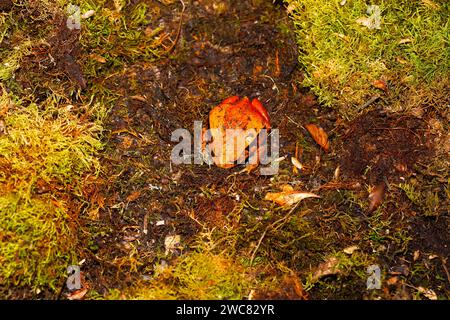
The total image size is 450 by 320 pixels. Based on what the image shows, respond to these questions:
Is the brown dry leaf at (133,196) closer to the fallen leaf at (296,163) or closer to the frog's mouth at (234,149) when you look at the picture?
the frog's mouth at (234,149)

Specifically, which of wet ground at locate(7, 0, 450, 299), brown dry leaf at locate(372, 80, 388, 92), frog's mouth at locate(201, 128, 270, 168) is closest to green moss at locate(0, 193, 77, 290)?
wet ground at locate(7, 0, 450, 299)

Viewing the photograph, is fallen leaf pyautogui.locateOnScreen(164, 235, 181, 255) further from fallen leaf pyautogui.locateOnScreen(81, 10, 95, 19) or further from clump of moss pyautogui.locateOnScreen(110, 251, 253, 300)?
fallen leaf pyautogui.locateOnScreen(81, 10, 95, 19)

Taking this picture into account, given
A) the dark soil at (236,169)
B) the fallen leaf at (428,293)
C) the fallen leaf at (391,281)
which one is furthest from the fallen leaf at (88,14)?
the fallen leaf at (428,293)

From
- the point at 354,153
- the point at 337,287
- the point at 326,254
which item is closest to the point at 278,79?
the point at 354,153

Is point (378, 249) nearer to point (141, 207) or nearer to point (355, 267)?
point (355, 267)

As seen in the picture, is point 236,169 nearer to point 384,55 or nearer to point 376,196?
point 376,196

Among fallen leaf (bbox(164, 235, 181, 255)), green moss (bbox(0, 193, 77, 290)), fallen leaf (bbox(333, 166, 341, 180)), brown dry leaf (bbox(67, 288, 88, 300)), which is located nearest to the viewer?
green moss (bbox(0, 193, 77, 290))

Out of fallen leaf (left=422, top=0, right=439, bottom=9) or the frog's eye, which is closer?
the frog's eye
